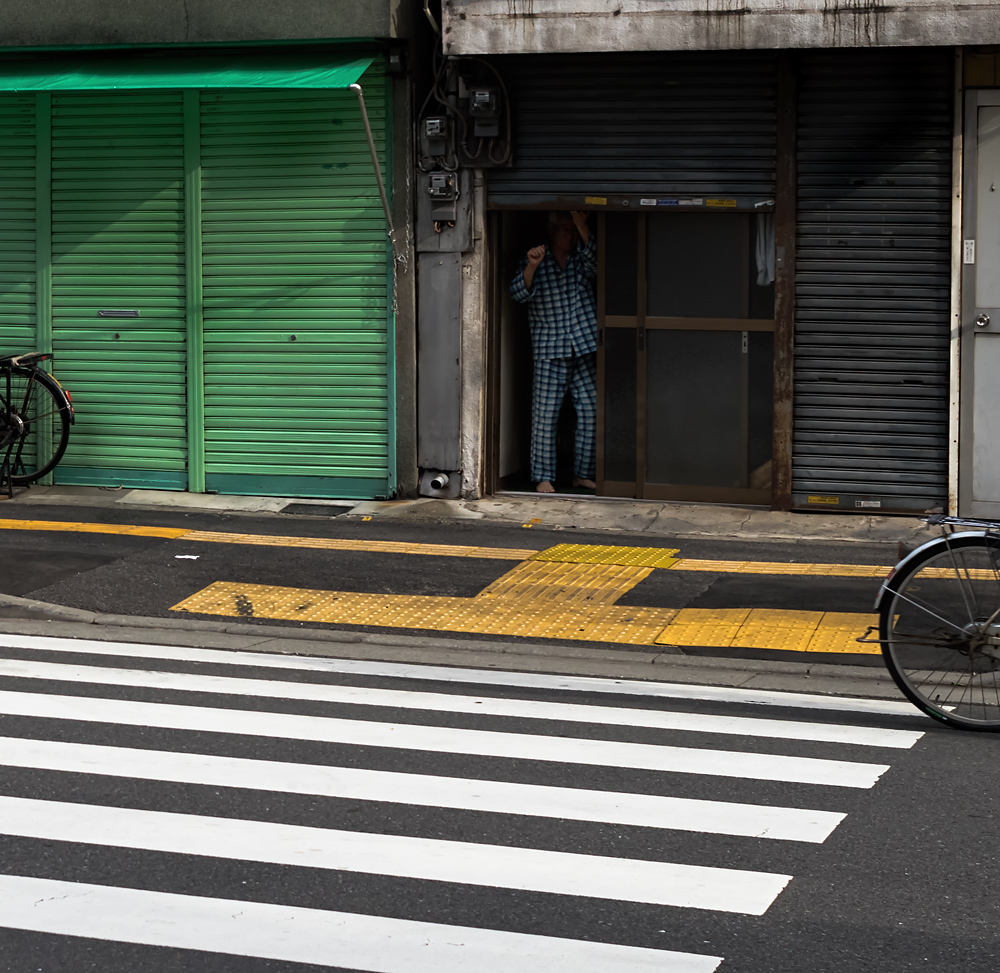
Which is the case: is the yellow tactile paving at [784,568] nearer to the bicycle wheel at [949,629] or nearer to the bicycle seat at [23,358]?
the bicycle wheel at [949,629]

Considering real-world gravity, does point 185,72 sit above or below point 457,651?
above

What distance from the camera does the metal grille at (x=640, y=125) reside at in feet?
40.5

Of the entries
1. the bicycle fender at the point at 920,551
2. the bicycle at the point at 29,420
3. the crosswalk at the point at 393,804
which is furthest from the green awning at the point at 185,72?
the bicycle fender at the point at 920,551

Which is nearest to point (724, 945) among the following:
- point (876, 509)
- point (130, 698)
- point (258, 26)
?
point (130, 698)

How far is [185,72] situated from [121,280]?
1.91 metres

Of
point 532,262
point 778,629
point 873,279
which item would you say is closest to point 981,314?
point 873,279

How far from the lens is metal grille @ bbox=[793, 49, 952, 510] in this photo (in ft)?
39.6

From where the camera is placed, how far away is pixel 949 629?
7.07 metres

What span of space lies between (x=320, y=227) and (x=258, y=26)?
1.65 metres

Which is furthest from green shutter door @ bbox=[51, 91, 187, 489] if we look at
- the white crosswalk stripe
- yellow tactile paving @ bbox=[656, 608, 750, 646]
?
the white crosswalk stripe

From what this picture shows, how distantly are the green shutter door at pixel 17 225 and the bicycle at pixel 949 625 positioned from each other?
9.19 m

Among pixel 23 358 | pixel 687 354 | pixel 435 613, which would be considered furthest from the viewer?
pixel 23 358

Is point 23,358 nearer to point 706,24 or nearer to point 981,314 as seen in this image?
point 706,24

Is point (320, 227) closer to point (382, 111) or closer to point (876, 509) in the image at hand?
point (382, 111)
